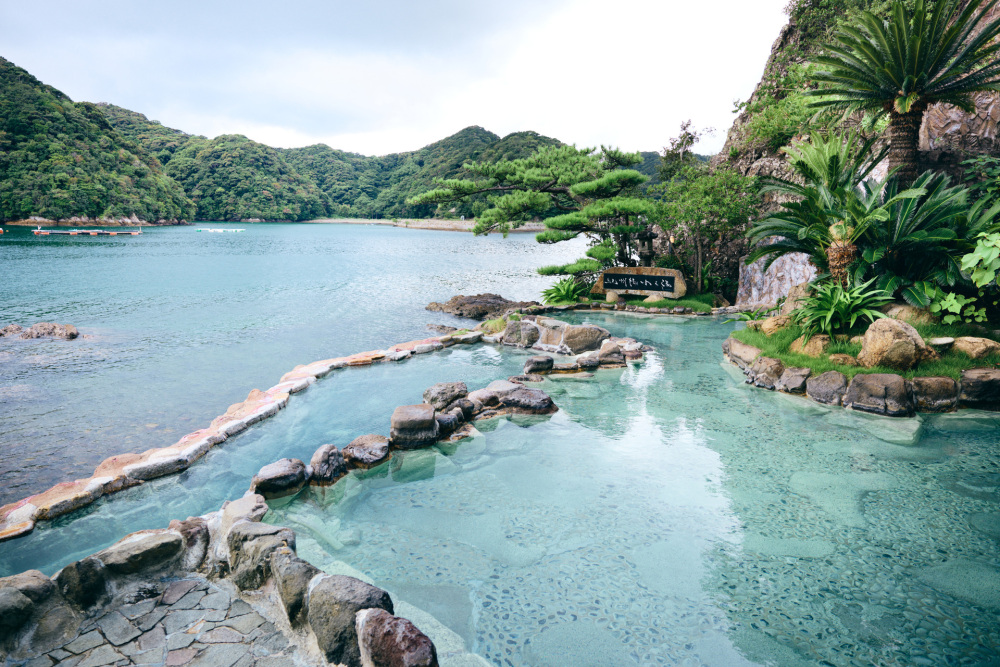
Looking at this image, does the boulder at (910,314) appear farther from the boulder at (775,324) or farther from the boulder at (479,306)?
the boulder at (479,306)

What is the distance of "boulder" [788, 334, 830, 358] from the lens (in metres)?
8.32

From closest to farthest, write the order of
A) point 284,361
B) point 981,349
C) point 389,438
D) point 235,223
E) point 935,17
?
point 389,438
point 981,349
point 935,17
point 284,361
point 235,223

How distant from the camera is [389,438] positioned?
6262mm

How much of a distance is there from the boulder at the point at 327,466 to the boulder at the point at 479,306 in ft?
38.0

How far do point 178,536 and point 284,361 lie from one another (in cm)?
797

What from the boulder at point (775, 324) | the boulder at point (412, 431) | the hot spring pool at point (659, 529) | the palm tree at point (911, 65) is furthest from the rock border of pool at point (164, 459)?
the palm tree at point (911, 65)

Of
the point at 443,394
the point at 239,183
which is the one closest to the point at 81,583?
the point at 443,394

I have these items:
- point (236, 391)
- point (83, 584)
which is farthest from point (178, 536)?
point (236, 391)

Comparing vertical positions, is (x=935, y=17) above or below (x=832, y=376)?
above

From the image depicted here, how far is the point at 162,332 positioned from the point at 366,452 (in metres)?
11.7

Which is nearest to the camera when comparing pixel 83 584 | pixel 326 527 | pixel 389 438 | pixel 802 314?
pixel 83 584

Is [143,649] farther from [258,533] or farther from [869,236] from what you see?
[869,236]

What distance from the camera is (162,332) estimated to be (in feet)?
46.1

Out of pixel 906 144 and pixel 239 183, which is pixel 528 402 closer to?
pixel 906 144
